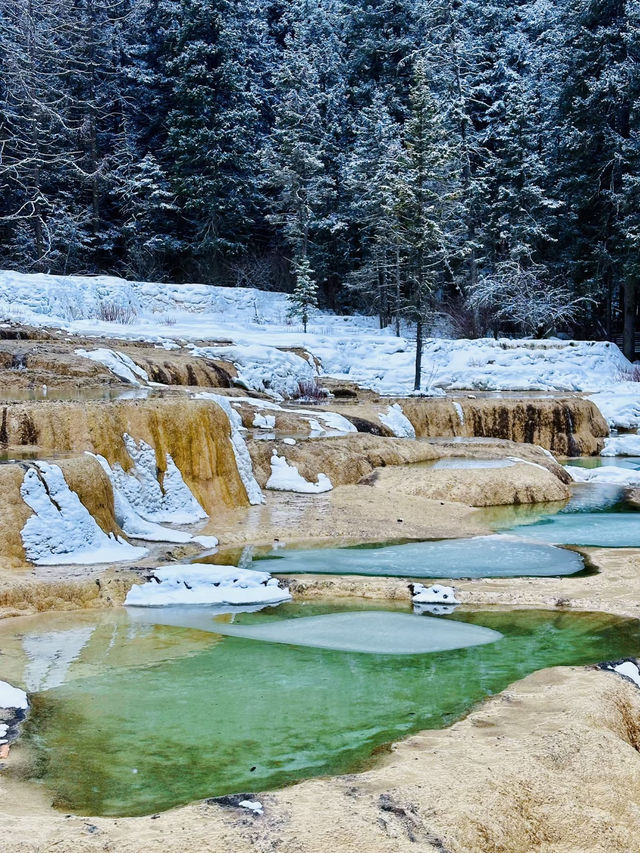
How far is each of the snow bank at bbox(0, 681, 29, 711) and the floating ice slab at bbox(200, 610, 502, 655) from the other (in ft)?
5.89

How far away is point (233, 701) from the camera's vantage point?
5051 mm

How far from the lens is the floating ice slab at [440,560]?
830cm

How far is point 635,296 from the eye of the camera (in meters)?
29.4

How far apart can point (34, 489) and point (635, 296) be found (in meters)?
26.0

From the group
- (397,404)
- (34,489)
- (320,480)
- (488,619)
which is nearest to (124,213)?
(397,404)

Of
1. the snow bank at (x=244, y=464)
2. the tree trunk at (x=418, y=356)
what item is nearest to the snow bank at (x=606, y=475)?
the snow bank at (x=244, y=464)

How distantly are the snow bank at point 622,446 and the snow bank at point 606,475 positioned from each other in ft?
8.92

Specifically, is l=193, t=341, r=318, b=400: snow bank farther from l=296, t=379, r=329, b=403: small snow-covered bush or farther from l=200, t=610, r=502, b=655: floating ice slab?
l=200, t=610, r=502, b=655: floating ice slab

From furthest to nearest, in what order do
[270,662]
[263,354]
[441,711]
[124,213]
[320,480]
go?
[124,213] < [263,354] < [320,480] < [270,662] < [441,711]

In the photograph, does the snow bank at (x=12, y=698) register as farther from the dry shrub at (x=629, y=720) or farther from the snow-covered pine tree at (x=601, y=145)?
the snow-covered pine tree at (x=601, y=145)

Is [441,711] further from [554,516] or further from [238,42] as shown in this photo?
[238,42]

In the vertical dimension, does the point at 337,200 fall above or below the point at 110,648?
above

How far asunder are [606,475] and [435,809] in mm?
12138

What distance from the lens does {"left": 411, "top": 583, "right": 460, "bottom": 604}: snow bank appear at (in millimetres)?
7305
